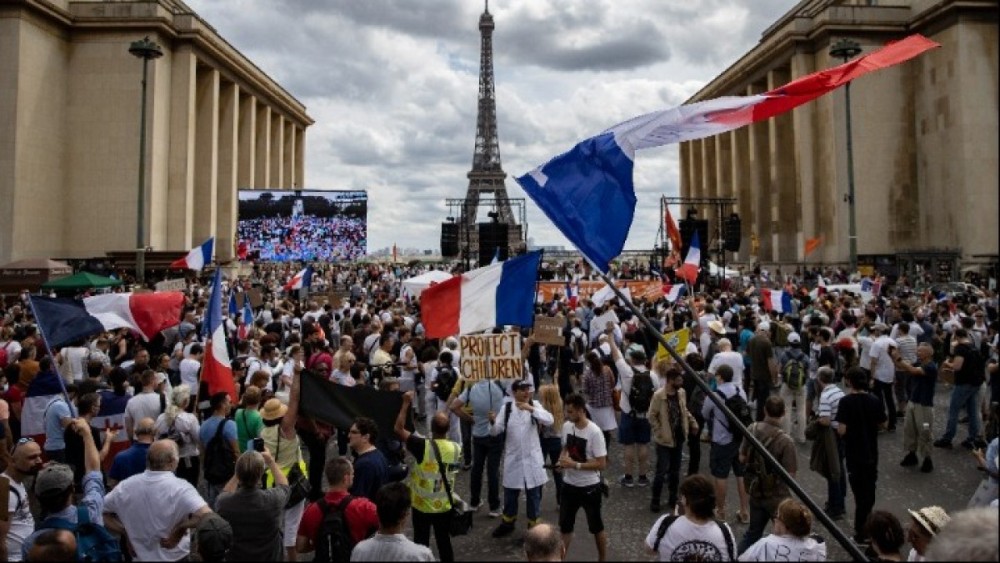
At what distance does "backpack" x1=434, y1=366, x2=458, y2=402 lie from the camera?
8734mm

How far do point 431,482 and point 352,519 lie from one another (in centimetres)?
130

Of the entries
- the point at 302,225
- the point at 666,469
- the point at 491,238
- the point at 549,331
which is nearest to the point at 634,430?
the point at 666,469

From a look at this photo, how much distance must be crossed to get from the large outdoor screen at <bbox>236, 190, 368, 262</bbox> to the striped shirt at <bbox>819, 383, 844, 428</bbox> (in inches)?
1537

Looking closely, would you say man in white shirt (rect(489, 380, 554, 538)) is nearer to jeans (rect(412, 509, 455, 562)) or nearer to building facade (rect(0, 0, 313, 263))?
jeans (rect(412, 509, 455, 562))

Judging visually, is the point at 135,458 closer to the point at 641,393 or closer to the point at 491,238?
the point at 641,393

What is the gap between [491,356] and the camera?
24.7 ft

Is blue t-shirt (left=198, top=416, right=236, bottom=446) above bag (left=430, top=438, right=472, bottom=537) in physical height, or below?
above

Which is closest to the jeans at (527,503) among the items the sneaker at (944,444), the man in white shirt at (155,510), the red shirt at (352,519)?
the red shirt at (352,519)

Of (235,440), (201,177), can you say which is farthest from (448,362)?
(201,177)

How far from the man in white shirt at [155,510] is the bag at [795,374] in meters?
8.04

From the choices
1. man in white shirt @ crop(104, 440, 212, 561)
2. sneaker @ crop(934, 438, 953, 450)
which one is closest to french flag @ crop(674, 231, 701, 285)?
sneaker @ crop(934, 438, 953, 450)

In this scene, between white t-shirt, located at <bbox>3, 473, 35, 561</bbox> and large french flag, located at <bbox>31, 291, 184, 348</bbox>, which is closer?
white t-shirt, located at <bbox>3, 473, 35, 561</bbox>

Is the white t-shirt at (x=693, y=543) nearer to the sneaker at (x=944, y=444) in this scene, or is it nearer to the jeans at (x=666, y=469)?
the jeans at (x=666, y=469)

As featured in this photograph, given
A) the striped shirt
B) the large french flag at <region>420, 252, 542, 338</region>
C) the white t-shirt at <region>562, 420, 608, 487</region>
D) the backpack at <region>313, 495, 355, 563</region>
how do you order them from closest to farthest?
the backpack at <region>313, 495, 355, 563</region> < the white t-shirt at <region>562, 420, 608, 487</region> < the large french flag at <region>420, 252, 542, 338</region> < the striped shirt
